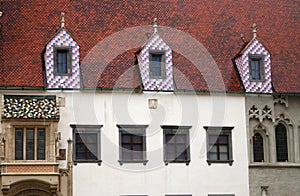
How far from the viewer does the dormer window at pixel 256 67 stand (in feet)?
105

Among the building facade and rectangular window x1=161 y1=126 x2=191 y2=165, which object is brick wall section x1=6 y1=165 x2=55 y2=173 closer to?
the building facade

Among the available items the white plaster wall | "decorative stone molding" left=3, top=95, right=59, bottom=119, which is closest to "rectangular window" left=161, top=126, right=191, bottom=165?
the white plaster wall

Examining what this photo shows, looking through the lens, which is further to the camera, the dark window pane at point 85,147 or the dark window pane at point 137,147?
the dark window pane at point 137,147

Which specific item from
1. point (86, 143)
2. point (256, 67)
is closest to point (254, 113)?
point (256, 67)

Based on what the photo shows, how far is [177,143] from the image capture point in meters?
30.4

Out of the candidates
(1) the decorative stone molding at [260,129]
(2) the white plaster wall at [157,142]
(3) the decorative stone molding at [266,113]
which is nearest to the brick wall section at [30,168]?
(2) the white plaster wall at [157,142]

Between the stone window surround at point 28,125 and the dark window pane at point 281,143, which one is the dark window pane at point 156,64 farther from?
the dark window pane at point 281,143

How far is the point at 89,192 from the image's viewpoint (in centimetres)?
2884

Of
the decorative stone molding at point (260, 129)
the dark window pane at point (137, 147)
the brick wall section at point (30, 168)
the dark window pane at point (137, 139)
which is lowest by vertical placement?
the brick wall section at point (30, 168)

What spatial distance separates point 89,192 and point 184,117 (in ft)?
17.8

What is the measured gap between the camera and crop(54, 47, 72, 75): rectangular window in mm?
30141

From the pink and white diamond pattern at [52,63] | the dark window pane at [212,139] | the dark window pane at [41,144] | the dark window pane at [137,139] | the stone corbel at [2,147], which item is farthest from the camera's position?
the dark window pane at [212,139]

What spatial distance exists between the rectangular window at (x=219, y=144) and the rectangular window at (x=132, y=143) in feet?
9.70

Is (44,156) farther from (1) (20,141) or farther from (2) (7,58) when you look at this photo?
(2) (7,58)
